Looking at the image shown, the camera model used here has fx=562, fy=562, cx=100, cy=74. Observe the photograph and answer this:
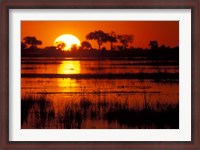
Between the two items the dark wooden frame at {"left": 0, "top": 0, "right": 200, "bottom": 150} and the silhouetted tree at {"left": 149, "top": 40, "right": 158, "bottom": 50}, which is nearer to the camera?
the dark wooden frame at {"left": 0, "top": 0, "right": 200, "bottom": 150}

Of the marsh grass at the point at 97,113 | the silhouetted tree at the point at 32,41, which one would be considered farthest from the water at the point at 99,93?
the silhouetted tree at the point at 32,41

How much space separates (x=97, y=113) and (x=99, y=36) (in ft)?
1.76

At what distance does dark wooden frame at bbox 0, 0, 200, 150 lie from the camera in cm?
375

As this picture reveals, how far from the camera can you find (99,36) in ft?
12.9

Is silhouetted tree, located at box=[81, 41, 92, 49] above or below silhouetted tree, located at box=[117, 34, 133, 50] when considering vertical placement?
below

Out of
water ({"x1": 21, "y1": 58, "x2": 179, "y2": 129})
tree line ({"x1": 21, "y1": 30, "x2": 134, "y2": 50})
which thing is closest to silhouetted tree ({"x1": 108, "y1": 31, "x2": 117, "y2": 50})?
tree line ({"x1": 21, "y1": 30, "x2": 134, "y2": 50})

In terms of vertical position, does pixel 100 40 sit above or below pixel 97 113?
above

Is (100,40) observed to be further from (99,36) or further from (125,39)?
(125,39)

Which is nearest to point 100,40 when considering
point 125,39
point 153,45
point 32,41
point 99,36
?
point 99,36

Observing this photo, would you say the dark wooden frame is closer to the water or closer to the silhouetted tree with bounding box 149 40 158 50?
the water

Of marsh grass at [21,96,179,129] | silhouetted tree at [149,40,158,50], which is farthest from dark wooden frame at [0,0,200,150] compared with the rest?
silhouetted tree at [149,40,158,50]

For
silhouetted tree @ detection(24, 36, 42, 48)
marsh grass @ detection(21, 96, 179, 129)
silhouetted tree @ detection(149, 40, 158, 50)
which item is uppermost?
silhouetted tree @ detection(24, 36, 42, 48)

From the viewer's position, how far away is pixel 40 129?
3814 mm
